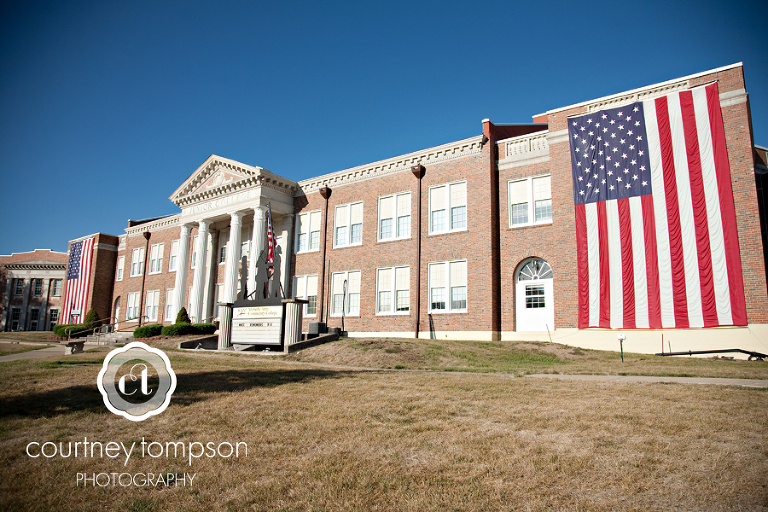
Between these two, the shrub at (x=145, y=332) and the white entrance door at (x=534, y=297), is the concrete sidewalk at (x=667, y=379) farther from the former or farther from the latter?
the shrub at (x=145, y=332)

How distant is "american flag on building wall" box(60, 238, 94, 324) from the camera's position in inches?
1898

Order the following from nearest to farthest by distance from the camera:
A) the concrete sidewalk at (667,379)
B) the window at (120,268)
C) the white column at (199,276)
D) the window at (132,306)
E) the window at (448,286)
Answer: the concrete sidewalk at (667,379) → the window at (448,286) → the white column at (199,276) → the window at (132,306) → the window at (120,268)

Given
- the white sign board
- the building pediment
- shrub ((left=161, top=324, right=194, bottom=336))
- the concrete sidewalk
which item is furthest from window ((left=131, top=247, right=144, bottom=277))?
the concrete sidewalk

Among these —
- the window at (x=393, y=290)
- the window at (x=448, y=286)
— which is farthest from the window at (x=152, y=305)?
the window at (x=448, y=286)

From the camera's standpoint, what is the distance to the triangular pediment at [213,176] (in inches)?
1309

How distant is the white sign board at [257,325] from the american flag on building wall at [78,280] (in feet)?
108

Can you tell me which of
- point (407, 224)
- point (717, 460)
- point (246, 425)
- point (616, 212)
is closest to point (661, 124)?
point (616, 212)

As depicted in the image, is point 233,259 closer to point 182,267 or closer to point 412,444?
point 182,267

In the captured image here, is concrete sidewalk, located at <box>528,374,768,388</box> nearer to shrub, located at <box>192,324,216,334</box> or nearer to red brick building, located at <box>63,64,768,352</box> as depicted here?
red brick building, located at <box>63,64,768,352</box>

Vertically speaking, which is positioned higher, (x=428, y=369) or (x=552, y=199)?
(x=552, y=199)

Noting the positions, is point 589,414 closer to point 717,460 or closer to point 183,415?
point 717,460

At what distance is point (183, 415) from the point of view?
6.89 m

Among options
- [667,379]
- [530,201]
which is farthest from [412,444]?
[530,201]

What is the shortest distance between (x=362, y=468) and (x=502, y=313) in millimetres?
20212
